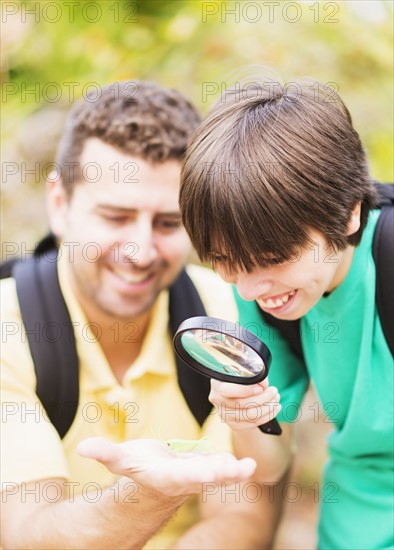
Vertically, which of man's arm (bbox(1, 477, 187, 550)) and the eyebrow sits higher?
the eyebrow

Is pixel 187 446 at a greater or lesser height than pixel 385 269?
lesser

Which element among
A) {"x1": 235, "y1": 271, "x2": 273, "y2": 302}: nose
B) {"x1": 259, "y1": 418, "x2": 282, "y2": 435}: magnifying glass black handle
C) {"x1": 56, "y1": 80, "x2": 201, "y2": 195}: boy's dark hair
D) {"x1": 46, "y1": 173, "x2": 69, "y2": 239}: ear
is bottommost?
{"x1": 259, "y1": 418, "x2": 282, "y2": 435}: magnifying glass black handle

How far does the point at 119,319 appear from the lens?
353 cm

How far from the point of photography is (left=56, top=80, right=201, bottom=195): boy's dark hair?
343cm

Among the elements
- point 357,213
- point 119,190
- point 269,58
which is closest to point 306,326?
point 357,213

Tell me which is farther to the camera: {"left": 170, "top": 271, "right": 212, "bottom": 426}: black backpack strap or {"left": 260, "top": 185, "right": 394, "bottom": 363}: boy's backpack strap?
{"left": 170, "top": 271, "right": 212, "bottom": 426}: black backpack strap

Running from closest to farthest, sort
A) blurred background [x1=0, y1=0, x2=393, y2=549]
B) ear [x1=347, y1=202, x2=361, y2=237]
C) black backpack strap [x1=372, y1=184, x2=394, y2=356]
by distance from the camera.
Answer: ear [x1=347, y1=202, x2=361, y2=237] < black backpack strap [x1=372, y1=184, x2=394, y2=356] < blurred background [x1=0, y1=0, x2=393, y2=549]

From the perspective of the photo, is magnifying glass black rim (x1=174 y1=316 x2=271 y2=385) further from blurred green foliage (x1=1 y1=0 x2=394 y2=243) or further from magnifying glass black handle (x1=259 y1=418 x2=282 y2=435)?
blurred green foliage (x1=1 y1=0 x2=394 y2=243)

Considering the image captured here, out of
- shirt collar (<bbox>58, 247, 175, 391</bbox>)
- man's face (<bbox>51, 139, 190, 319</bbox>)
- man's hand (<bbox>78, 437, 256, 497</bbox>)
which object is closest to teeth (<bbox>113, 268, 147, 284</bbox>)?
man's face (<bbox>51, 139, 190, 319</bbox>)

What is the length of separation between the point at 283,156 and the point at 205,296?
53.5 inches

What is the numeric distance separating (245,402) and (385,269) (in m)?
0.70

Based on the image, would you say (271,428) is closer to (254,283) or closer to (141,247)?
(254,283)

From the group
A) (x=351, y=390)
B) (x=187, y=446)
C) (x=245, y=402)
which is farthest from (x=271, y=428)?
(x=187, y=446)

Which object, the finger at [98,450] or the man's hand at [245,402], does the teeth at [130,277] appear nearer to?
the man's hand at [245,402]
